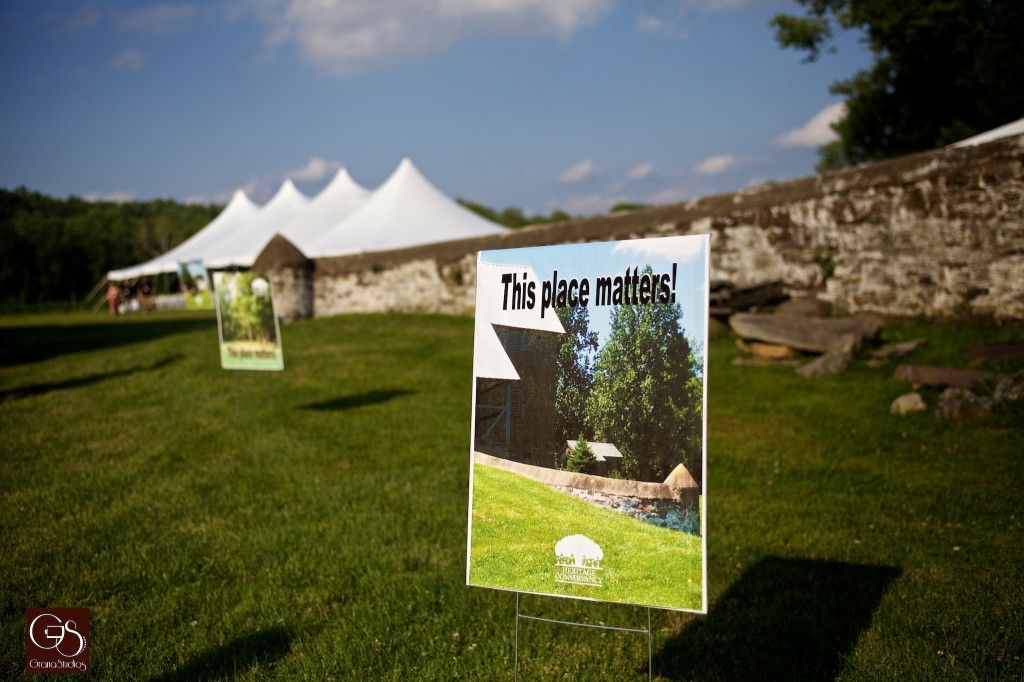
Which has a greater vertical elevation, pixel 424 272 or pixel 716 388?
pixel 424 272

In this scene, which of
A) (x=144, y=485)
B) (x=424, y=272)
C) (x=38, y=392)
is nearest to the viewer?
(x=144, y=485)

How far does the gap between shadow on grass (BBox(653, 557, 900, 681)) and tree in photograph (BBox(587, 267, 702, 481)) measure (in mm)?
1127

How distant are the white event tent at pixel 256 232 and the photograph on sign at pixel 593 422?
2495 centimetres

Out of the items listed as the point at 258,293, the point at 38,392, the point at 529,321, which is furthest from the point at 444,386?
the point at 529,321

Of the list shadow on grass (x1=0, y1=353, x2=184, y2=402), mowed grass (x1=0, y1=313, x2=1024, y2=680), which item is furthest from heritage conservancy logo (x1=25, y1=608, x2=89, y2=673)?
shadow on grass (x1=0, y1=353, x2=184, y2=402)

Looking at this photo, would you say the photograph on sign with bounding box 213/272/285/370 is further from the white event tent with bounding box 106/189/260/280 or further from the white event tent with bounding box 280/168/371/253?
the white event tent with bounding box 106/189/260/280

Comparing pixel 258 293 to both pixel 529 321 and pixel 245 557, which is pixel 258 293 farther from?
pixel 529 321

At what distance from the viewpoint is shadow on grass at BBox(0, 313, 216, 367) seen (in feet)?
48.8

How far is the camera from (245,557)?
4.30 metres

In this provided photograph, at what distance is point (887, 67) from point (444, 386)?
854 inches

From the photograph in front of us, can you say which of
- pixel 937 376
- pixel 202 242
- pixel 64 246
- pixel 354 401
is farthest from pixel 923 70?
pixel 64 246

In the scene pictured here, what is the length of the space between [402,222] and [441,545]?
19.0 m

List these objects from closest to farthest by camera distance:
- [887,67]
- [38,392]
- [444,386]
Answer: [444,386] → [38,392] → [887,67]

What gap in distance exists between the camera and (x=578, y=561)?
2607 mm
